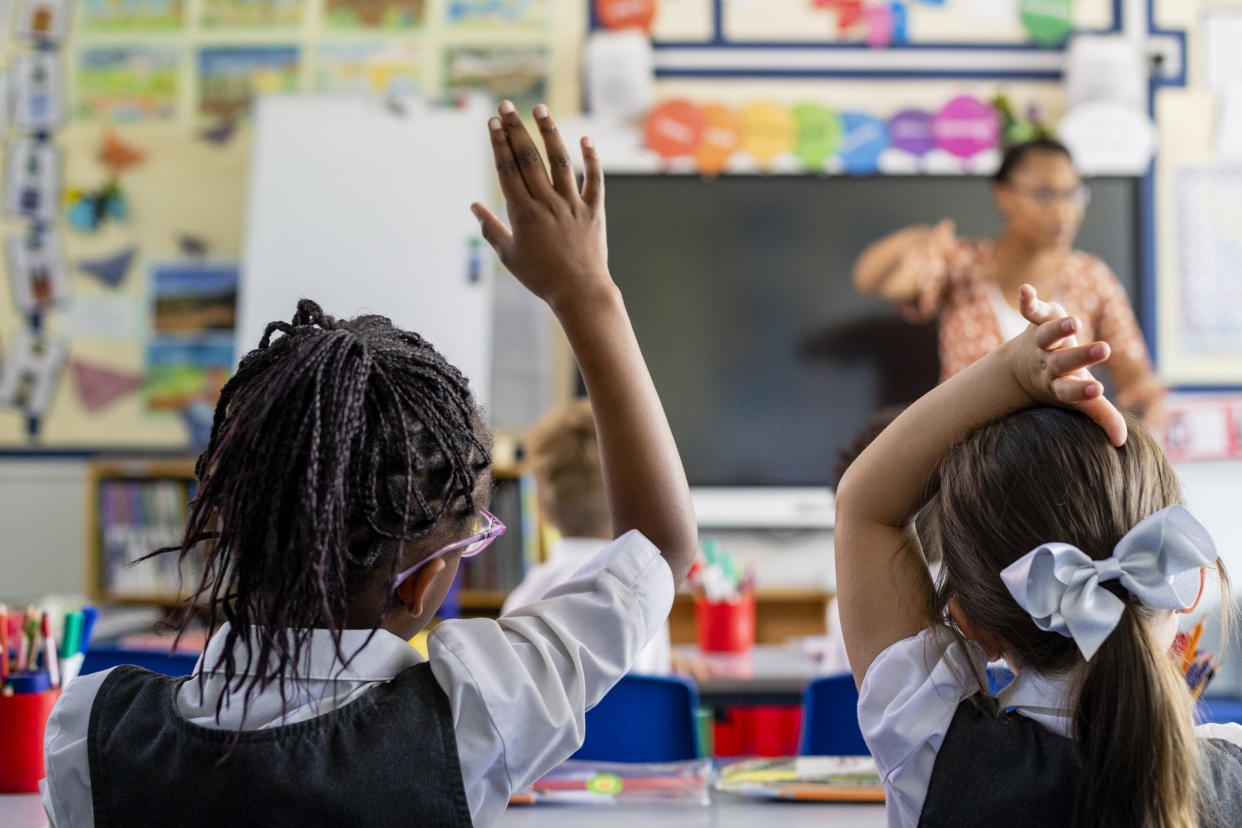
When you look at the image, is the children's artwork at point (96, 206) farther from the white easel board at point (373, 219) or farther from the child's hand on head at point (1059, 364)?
the child's hand on head at point (1059, 364)

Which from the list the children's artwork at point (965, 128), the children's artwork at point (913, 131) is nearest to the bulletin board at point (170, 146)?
the children's artwork at point (913, 131)

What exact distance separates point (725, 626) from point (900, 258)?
139cm

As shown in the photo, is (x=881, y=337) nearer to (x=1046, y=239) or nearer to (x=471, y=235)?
(x=1046, y=239)

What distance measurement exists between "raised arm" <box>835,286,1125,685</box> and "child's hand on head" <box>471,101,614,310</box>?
286mm

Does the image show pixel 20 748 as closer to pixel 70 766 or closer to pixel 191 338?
pixel 70 766

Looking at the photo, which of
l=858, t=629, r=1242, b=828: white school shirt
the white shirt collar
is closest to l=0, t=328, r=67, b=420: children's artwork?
the white shirt collar

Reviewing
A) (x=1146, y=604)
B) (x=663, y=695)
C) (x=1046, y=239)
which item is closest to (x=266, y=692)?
(x=1146, y=604)

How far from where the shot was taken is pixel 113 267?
3521mm

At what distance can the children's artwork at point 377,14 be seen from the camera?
11.5 ft

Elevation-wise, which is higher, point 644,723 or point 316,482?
point 316,482

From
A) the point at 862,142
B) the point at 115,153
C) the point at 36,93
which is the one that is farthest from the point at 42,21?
the point at 862,142

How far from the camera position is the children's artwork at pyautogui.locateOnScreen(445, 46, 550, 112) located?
11.4 feet

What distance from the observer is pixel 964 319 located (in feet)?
11.1

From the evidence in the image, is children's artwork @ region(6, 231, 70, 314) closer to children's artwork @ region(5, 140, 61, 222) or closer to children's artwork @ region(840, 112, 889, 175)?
children's artwork @ region(5, 140, 61, 222)
